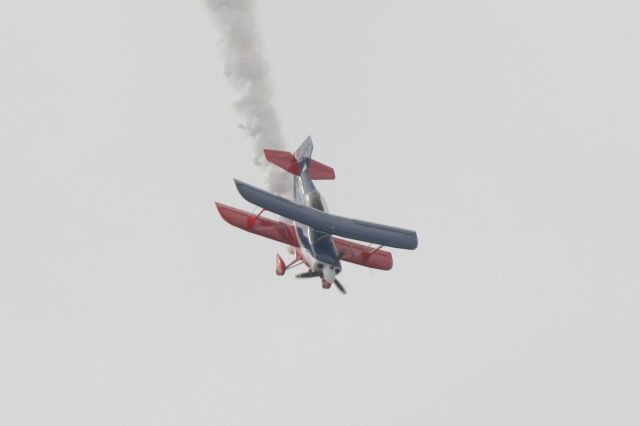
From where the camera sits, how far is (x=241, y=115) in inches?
3420

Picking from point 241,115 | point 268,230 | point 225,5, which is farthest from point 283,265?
point 225,5

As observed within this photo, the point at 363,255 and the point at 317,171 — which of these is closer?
the point at 363,255

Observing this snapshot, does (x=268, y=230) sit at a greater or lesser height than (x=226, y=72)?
lesser

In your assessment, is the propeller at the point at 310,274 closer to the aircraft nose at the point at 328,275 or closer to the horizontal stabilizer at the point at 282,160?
the aircraft nose at the point at 328,275

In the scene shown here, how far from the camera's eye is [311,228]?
262 ft

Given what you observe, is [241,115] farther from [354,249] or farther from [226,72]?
[354,249]

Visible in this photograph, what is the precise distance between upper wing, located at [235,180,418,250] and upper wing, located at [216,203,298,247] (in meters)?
4.01

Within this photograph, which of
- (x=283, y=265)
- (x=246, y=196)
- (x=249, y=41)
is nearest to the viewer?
(x=246, y=196)

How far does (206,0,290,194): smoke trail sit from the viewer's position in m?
86.8

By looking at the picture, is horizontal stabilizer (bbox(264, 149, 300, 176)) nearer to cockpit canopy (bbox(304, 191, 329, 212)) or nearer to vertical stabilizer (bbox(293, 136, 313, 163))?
vertical stabilizer (bbox(293, 136, 313, 163))

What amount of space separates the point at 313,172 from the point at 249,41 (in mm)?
8101

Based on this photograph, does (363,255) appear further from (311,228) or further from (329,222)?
(329,222)

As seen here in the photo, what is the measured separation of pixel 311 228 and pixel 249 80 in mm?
11222

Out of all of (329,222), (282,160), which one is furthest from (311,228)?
(282,160)
